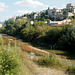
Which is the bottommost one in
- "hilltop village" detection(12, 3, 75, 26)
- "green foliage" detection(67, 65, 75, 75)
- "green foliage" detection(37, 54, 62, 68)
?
"green foliage" detection(67, 65, 75, 75)

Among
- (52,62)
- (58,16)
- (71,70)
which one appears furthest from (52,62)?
(58,16)

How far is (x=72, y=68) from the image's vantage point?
1123 cm

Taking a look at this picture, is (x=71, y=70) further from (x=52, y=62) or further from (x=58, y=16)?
(x=58, y=16)

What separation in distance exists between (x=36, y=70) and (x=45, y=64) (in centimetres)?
175

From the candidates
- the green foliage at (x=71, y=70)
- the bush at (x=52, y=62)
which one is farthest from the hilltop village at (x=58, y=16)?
the green foliage at (x=71, y=70)

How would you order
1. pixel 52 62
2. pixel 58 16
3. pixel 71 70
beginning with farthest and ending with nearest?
pixel 58 16, pixel 52 62, pixel 71 70

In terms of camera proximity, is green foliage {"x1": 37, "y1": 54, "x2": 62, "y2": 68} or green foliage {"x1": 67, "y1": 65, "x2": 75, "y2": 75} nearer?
green foliage {"x1": 67, "y1": 65, "x2": 75, "y2": 75}

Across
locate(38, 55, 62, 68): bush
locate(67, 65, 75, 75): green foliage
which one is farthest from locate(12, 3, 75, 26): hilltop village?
locate(67, 65, 75, 75): green foliage

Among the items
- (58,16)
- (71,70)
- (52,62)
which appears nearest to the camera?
(71,70)

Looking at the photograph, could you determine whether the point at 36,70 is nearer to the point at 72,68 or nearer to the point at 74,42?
the point at 72,68

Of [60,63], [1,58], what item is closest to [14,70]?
[1,58]

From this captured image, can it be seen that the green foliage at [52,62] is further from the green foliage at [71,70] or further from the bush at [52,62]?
the green foliage at [71,70]

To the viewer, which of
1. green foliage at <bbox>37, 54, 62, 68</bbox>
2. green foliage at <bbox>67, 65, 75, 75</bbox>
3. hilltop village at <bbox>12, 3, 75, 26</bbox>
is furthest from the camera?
hilltop village at <bbox>12, 3, 75, 26</bbox>

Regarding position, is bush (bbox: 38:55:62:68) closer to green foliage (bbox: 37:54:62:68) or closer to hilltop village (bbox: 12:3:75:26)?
green foliage (bbox: 37:54:62:68)
